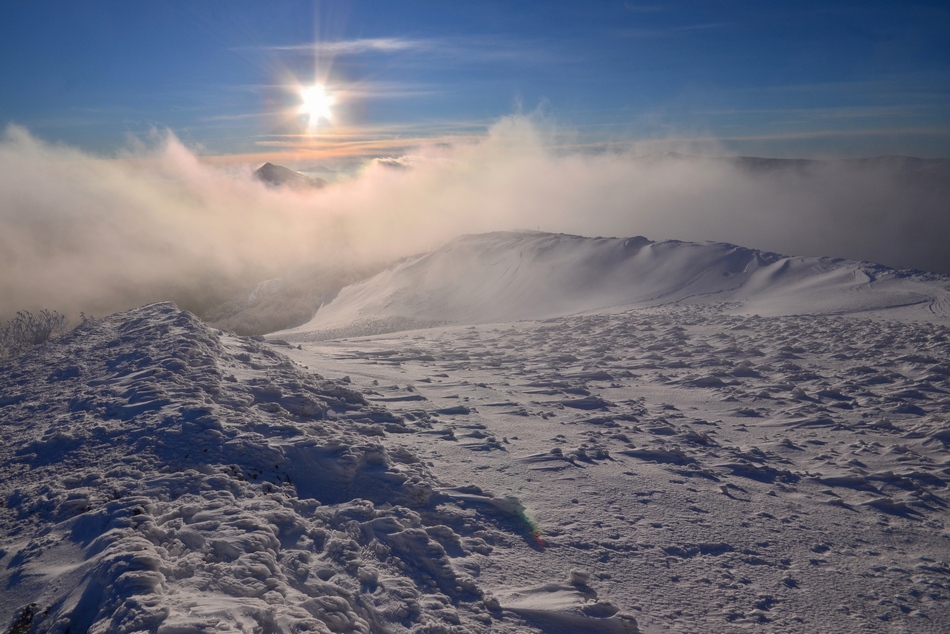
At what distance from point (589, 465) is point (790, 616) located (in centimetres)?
266

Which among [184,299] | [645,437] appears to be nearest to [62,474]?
[645,437]

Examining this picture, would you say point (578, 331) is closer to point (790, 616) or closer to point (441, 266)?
point (790, 616)

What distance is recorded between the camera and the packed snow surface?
11.6 feet

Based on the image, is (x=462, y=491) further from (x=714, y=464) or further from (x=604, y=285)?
(x=604, y=285)

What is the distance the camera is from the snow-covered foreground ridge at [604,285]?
1864 cm

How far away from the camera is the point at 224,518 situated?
4.02 metres

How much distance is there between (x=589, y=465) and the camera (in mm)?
6344

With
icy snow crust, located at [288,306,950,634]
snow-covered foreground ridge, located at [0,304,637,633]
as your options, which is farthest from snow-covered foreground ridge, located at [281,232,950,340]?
snow-covered foreground ridge, located at [0,304,637,633]

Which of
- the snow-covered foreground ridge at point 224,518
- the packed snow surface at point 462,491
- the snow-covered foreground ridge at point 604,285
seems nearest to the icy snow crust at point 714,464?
the packed snow surface at point 462,491

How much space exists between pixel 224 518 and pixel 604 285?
888 inches

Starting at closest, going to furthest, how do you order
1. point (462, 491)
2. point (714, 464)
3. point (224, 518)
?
point (224, 518) → point (462, 491) → point (714, 464)

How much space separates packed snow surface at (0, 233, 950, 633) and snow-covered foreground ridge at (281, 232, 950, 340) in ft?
27.4

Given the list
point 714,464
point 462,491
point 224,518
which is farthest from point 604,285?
point 224,518

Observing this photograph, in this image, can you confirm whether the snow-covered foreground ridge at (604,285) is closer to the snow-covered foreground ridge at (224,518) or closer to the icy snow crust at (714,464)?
the icy snow crust at (714,464)
